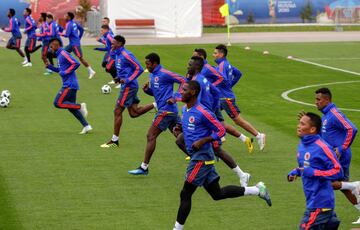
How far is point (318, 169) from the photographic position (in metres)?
11.3

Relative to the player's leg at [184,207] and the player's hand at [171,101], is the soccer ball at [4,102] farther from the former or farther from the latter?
the player's leg at [184,207]

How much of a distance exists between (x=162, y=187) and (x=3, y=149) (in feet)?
17.7

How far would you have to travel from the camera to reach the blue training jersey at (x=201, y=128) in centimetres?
1323

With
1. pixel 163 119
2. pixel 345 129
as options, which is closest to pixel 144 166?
pixel 163 119

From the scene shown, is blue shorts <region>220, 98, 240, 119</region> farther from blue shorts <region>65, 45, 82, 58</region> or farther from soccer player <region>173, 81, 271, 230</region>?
blue shorts <region>65, 45, 82, 58</region>

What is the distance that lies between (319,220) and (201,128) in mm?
2739

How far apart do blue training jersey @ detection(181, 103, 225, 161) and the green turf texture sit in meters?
1.26

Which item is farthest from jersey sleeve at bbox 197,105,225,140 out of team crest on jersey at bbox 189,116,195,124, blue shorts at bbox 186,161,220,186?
blue shorts at bbox 186,161,220,186

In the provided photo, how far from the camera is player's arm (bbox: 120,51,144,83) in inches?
792

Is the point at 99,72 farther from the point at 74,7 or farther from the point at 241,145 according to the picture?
the point at 74,7

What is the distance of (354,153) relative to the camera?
1945cm

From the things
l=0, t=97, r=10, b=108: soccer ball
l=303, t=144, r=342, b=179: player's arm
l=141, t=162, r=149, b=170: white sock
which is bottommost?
l=0, t=97, r=10, b=108: soccer ball

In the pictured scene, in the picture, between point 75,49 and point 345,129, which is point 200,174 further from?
point 75,49

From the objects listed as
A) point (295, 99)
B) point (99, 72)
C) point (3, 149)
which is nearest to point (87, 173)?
point (3, 149)
